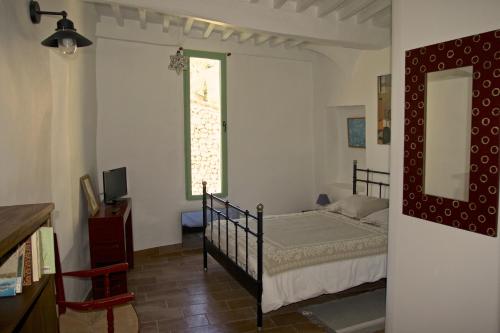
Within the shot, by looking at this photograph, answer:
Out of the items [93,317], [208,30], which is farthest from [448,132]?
[208,30]

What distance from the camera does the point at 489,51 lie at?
1810 mm

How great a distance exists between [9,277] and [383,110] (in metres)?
4.37

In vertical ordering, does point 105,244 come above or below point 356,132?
below

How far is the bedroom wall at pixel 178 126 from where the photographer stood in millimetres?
4762

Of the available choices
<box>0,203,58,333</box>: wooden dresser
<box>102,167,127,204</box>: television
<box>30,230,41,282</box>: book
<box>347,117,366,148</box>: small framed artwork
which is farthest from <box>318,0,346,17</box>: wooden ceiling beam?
<box>30,230,41,282</box>: book

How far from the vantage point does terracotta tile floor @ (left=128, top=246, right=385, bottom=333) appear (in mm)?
3125

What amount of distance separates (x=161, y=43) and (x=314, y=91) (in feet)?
8.39

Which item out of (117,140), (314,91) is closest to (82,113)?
(117,140)

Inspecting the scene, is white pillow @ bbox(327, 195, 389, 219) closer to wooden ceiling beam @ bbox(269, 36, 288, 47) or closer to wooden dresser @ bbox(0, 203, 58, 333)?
wooden ceiling beam @ bbox(269, 36, 288, 47)

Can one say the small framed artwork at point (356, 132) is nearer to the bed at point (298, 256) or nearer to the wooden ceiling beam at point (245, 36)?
the bed at point (298, 256)

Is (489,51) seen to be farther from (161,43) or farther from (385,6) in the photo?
(161,43)

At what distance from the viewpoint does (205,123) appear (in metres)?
5.38

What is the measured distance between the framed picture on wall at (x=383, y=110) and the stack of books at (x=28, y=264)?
162 inches

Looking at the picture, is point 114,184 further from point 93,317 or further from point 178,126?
point 93,317
